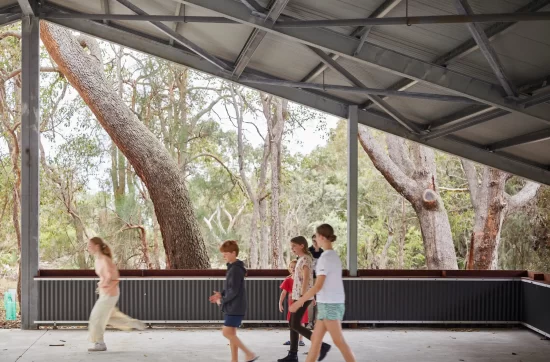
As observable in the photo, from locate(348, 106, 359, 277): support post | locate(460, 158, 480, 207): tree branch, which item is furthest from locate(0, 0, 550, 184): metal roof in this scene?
locate(460, 158, 480, 207): tree branch

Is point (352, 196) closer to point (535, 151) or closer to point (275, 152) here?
point (535, 151)

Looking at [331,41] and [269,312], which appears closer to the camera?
[331,41]

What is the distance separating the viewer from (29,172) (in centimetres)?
1238

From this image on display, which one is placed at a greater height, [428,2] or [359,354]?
[428,2]

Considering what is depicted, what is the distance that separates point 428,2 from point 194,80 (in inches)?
767

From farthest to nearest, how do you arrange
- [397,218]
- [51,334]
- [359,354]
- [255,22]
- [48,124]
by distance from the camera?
[397,218] → [48,124] → [51,334] → [359,354] → [255,22]

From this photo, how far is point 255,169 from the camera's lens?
28.5 metres

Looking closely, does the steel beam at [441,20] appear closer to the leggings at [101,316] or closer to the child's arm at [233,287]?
the child's arm at [233,287]

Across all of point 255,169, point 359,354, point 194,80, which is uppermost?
point 194,80

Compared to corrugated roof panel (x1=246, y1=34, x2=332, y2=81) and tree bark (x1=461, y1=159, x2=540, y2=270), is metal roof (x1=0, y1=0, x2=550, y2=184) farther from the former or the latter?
tree bark (x1=461, y1=159, x2=540, y2=270)

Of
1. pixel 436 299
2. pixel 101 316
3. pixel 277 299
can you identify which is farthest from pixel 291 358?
pixel 436 299

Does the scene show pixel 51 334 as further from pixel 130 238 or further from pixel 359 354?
pixel 130 238

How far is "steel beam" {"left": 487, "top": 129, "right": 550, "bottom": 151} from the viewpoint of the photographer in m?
11.7

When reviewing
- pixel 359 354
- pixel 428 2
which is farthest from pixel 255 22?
pixel 359 354
